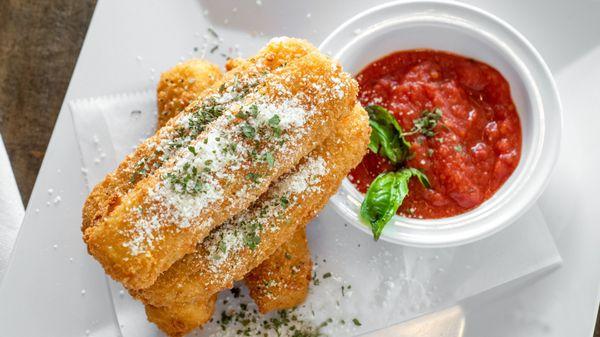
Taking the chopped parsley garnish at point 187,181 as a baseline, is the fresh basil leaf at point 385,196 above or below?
below

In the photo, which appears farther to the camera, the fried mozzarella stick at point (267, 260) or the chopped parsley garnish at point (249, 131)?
the fried mozzarella stick at point (267, 260)

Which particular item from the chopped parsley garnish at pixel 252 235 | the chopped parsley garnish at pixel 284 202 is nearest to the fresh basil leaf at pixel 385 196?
the chopped parsley garnish at pixel 284 202

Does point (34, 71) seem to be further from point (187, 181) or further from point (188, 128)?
point (187, 181)

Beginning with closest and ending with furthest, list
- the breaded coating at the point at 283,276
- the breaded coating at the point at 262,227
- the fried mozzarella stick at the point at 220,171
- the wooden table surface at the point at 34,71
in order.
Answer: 1. the fried mozzarella stick at the point at 220,171
2. the breaded coating at the point at 262,227
3. the breaded coating at the point at 283,276
4. the wooden table surface at the point at 34,71

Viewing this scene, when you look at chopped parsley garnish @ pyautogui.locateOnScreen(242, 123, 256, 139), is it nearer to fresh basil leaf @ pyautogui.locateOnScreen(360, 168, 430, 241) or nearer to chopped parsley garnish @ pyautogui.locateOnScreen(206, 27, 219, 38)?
fresh basil leaf @ pyautogui.locateOnScreen(360, 168, 430, 241)

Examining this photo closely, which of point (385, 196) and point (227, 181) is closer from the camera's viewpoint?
point (227, 181)

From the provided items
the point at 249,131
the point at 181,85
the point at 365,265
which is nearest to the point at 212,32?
A: the point at 181,85

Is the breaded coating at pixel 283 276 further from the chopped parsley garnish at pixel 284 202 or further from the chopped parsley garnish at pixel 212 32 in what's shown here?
the chopped parsley garnish at pixel 212 32

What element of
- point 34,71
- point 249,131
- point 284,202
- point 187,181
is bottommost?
point 34,71
